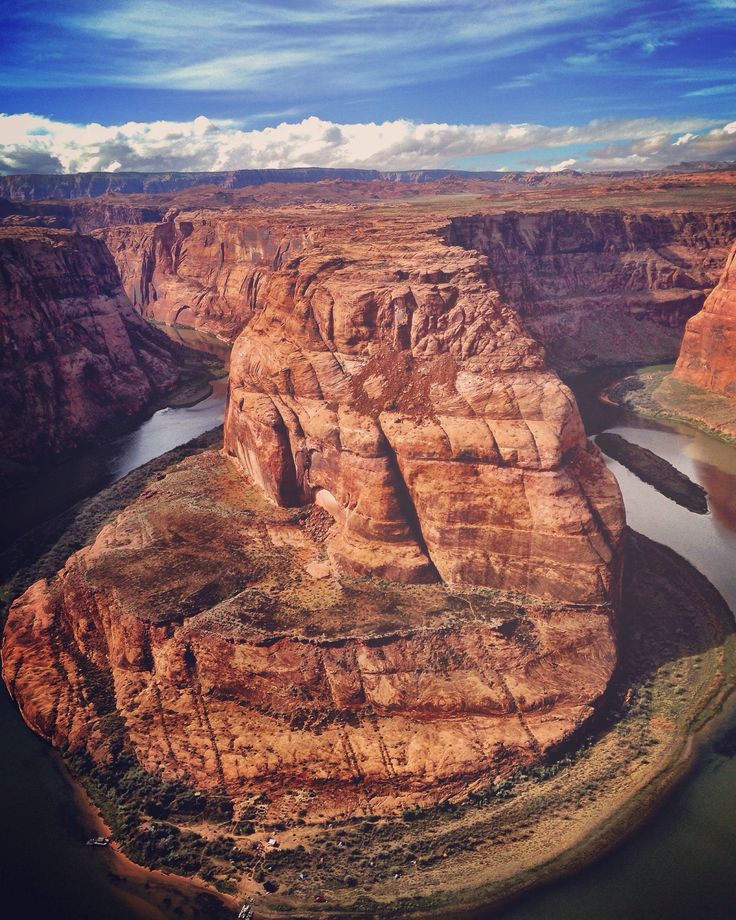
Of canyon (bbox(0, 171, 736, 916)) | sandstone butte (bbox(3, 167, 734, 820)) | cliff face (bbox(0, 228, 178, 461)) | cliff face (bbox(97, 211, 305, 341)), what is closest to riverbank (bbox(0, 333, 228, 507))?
cliff face (bbox(0, 228, 178, 461))

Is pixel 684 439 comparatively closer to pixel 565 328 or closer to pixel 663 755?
pixel 565 328

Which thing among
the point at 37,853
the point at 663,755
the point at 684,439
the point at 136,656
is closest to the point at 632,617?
the point at 663,755

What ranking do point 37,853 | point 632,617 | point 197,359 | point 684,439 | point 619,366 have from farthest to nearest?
point 197,359 < point 619,366 < point 684,439 < point 632,617 < point 37,853

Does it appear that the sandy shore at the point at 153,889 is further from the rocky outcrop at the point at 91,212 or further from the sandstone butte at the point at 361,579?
the rocky outcrop at the point at 91,212

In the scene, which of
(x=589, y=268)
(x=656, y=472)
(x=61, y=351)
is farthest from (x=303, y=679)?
(x=589, y=268)

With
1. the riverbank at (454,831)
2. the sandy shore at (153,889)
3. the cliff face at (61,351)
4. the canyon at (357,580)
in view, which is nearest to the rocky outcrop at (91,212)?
the cliff face at (61,351)

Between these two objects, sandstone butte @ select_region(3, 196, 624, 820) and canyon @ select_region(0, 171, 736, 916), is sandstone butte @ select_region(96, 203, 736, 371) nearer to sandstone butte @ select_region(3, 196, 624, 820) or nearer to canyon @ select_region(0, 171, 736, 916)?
canyon @ select_region(0, 171, 736, 916)
